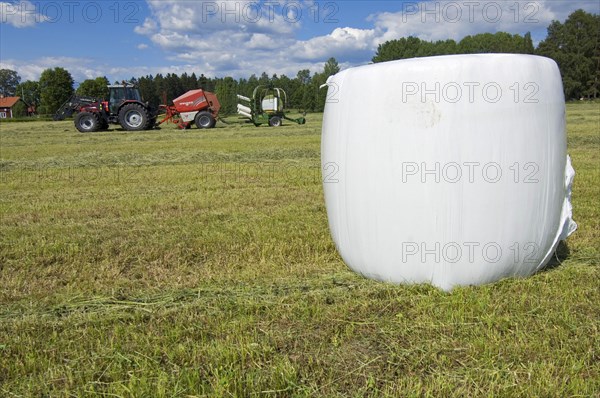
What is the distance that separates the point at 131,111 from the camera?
22.7 meters

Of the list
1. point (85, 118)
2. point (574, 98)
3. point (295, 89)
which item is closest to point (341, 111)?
point (85, 118)

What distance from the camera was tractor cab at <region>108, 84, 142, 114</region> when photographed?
907 inches

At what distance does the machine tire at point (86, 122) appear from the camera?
22953 millimetres

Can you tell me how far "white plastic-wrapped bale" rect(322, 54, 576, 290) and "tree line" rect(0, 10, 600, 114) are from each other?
49276 mm

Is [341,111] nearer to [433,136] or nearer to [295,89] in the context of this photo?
[433,136]

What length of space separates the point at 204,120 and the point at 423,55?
112 feet

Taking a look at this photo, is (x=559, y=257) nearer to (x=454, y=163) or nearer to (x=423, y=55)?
(x=454, y=163)

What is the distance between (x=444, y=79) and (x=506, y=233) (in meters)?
1.07

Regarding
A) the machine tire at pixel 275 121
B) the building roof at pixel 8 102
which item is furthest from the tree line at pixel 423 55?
the machine tire at pixel 275 121

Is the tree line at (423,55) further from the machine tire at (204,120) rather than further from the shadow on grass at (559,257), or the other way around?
the shadow on grass at (559,257)

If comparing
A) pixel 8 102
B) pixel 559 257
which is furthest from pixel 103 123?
pixel 8 102

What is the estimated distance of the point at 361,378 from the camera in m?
2.56

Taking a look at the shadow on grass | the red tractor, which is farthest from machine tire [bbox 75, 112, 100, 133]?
the shadow on grass

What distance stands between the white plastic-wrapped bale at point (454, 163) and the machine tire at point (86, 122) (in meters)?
21.4
